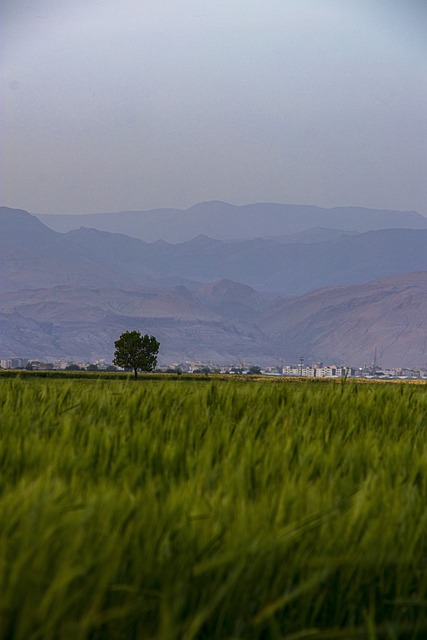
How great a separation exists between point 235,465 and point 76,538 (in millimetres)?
1849

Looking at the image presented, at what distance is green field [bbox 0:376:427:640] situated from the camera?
2650 mm

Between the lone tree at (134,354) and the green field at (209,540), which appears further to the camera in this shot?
the lone tree at (134,354)

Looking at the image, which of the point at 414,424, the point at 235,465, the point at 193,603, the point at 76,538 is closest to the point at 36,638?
the point at 76,538

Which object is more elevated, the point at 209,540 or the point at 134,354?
the point at 134,354

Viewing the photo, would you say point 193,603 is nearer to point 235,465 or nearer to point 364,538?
point 364,538

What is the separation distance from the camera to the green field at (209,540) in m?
2.65

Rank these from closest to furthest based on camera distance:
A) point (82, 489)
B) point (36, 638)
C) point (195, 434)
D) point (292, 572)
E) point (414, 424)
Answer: point (36, 638), point (292, 572), point (82, 489), point (195, 434), point (414, 424)

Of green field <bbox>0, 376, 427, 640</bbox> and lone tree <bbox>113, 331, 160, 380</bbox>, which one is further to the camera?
lone tree <bbox>113, 331, 160, 380</bbox>

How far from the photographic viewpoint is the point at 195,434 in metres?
5.46

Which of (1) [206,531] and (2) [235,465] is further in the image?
(2) [235,465]

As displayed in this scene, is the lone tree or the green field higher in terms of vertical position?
the lone tree

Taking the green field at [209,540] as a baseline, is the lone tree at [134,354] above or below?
above

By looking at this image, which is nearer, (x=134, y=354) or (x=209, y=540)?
(x=209, y=540)

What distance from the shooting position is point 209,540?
3121 millimetres
